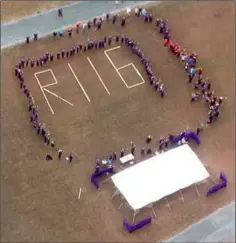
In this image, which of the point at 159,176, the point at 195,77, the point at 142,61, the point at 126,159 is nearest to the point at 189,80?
the point at 195,77

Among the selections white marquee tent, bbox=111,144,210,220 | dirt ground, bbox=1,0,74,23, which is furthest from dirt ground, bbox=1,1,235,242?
dirt ground, bbox=1,0,74,23

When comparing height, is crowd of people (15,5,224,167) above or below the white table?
above

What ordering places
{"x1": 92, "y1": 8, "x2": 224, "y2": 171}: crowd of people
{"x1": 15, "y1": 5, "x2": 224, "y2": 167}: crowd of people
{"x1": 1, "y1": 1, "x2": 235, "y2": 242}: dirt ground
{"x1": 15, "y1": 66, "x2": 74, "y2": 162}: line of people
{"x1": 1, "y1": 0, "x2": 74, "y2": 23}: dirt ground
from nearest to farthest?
{"x1": 1, "y1": 1, "x2": 235, "y2": 242}: dirt ground, {"x1": 15, "y1": 66, "x2": 74, "y2": 162}: line of people, {"x1": 92, "y1": 8, "x2": 224, "y2": 171}: crowd of people, {"x1": 15, "y1": 5, "x2": 224, "y2": 167}: crowd of people, {"x1": 1, "y1": 0, "x2": 74, "y2": 23}: dirt ground

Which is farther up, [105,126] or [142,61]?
[142,61]

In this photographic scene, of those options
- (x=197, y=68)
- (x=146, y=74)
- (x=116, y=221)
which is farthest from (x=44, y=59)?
(x=116, y=221)

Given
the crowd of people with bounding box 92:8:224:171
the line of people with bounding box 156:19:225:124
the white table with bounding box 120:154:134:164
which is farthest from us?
the line of people with bounding box 156:19:225:124

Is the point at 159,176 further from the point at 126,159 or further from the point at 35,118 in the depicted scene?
the point at 35,118

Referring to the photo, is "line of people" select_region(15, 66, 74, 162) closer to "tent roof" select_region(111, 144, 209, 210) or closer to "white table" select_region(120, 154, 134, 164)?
"white table" select_region(120, 154, 134, 164)
